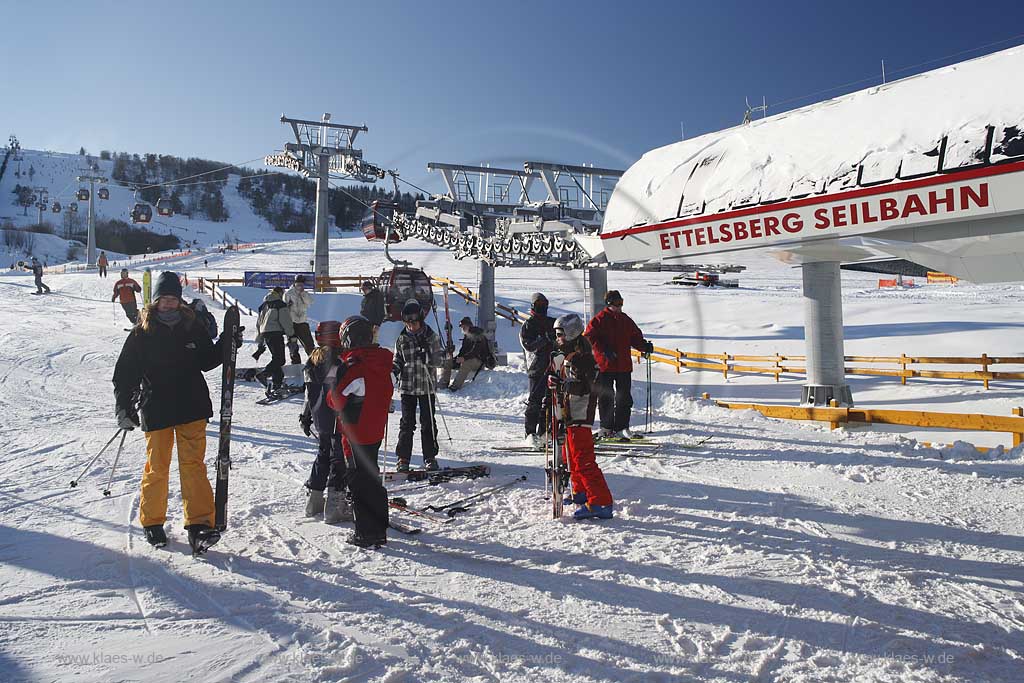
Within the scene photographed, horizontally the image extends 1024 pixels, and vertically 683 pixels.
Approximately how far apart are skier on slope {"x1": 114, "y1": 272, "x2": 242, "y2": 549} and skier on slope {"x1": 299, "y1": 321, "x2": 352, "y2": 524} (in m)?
0.84

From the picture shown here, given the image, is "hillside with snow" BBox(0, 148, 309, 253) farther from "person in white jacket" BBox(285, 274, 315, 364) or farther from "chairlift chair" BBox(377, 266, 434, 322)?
"person in white jacket" BBox(285, 274, 315, 364)

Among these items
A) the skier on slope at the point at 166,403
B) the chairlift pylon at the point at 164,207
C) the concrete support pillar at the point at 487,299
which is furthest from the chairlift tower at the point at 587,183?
the chairlift pylon at the point at 164,207

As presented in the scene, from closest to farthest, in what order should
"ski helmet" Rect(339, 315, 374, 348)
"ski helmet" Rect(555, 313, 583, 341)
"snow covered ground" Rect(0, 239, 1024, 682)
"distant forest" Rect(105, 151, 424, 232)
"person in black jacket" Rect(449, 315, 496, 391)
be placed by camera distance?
"snow covered ground" Rect(0, 239, 1024, 682) < "ski helmet" Rect(339, 315, 374, 348) < "ski helmet" Rect(555, 313, 583, 341) < "person in black jacket" Rect(449, 315, 496, 391) < "distant forest" Rect(105, 151, 424, 232)

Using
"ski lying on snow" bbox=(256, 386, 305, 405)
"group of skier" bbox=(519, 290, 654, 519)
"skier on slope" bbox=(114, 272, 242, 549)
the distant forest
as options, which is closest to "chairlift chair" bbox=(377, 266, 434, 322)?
"ski lying on snow" bbox=(256, 386, 305, 405)

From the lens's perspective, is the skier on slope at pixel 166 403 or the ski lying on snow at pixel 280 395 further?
the ski lying on snow at pixel 280 395

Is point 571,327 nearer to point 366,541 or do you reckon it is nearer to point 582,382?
point 582,382

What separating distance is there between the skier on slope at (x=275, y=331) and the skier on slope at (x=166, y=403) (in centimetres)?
731

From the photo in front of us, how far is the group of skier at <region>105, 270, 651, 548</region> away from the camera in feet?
14.8

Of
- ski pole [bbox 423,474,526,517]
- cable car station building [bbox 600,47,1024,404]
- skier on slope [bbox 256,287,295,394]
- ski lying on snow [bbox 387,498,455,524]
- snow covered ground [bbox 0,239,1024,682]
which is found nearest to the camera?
snow covered ground [bbox 0,239,1024,682]

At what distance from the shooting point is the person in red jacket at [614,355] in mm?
7703

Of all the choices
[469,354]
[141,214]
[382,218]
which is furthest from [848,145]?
[141,214]

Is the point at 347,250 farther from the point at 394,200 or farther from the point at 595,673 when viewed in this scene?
the point at 595,673

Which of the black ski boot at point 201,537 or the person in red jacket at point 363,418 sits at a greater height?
the person in red jacket at point 363,418

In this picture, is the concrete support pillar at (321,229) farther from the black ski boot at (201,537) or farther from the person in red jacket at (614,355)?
the black ski boot at (201,537)
